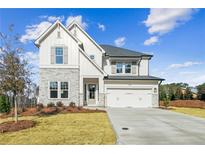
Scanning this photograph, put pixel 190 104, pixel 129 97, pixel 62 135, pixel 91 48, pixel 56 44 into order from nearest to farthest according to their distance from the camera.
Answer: pixel 62 135, pixel 56 44, pixel 129 97, pixel 91 48, pixel 190 104

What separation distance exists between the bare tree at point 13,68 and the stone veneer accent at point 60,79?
9.68 meters

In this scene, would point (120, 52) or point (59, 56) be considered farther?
point (120, 52)

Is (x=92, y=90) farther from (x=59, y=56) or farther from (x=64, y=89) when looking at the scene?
(x=59, y=56)

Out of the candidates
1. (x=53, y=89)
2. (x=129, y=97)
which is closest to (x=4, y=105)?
(x=53, y=89)

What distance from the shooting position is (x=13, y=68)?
1419 cm

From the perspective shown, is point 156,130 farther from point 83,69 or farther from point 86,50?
point 86,50

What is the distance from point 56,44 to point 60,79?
10.7ft

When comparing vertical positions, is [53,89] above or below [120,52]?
below

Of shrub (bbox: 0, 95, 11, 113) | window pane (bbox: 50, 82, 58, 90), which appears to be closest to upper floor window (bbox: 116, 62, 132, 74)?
window pane (bbox: 50, 82, 58, 90)

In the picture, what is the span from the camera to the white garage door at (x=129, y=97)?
26.8 m

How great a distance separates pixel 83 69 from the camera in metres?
25.3

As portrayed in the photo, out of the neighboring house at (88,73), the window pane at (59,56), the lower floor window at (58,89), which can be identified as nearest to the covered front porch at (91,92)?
the neighboring house at (88,73)

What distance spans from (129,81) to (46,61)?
330 inches
